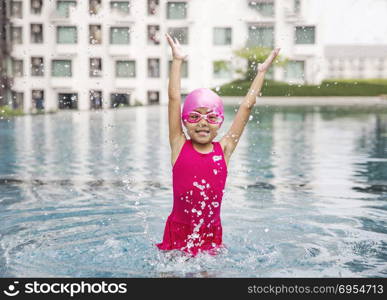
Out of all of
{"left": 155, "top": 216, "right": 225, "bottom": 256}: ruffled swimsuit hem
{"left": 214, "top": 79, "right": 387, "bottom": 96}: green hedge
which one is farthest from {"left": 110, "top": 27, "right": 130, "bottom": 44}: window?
{"left": 155, "top": 216, "right": 225, "bottom": 256}: ruffled swimsuit hem

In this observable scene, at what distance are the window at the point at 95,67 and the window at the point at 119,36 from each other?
2.07 meters

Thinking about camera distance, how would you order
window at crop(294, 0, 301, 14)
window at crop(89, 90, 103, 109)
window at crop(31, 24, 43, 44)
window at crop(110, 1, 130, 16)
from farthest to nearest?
window at crop(294, 0, 301, 14)
window at crop(110, 1, 130, 16)
window at crop(31, 24, 43, 44)
window at crop(89, 90, 103, 109)

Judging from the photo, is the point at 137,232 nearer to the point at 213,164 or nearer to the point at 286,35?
the point at 213,164

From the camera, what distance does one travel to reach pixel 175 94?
505cm

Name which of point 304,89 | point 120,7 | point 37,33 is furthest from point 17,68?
point 304,89

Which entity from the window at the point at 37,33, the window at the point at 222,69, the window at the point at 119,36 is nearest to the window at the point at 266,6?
the window at the point at 222,69

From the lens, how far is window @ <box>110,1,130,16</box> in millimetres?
56656

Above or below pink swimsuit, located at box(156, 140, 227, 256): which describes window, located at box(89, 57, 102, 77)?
above

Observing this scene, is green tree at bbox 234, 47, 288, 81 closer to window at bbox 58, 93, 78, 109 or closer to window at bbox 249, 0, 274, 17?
window at bbox 249, 0, 274, 17

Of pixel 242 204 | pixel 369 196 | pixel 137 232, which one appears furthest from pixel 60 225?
pixel 369 196

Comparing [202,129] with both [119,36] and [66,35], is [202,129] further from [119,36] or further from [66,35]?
[66,35]

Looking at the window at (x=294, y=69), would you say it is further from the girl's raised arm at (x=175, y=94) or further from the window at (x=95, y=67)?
the girl's raised arm at (x=175, y=94)

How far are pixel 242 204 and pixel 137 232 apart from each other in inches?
76.9

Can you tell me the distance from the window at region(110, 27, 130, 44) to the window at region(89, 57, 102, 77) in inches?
81.4
